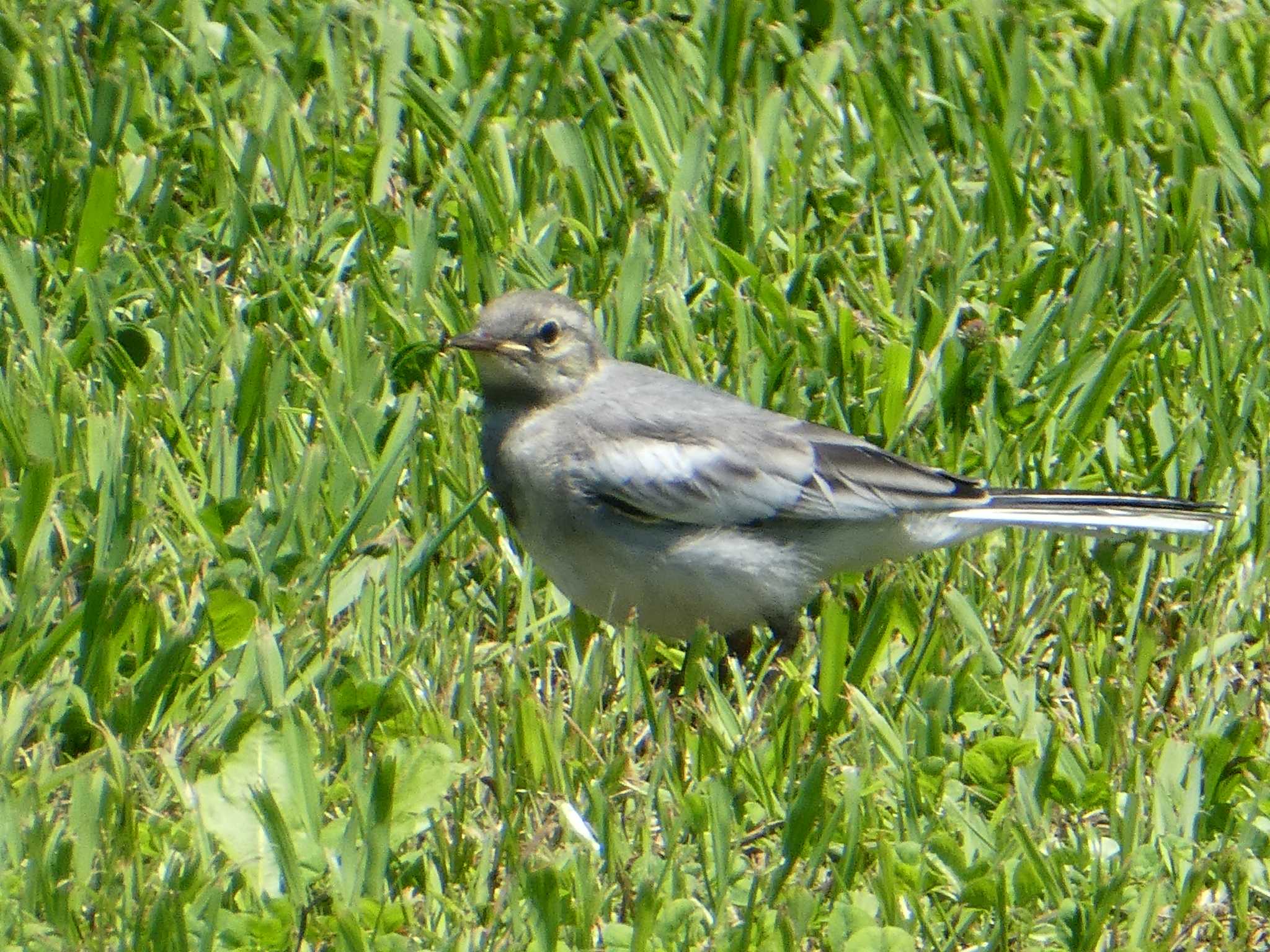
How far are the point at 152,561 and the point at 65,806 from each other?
1.00 meters

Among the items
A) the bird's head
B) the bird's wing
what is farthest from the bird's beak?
the bird's wing

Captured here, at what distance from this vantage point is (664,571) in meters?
4.51

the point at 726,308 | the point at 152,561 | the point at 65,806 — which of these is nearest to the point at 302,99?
the point at 726,308

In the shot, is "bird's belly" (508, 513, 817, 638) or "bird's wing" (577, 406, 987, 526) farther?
"bird's wing" (577, 406, 987, 526)

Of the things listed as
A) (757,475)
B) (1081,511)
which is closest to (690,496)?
(757,475)

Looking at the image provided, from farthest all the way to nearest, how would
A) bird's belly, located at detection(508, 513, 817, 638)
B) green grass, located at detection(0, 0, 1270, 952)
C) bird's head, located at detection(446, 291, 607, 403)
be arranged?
bird's head, located at detection(446, 291, 607, 403) → bird's belly, located at detection(508, 513, 817, 638) → green grass, located at detection(0, 0, 1270, 952)

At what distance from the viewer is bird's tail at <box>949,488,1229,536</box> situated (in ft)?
15.4

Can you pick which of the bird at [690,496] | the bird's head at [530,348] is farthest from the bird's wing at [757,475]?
the bird's head at [530,348]

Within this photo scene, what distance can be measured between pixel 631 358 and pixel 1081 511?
155cm

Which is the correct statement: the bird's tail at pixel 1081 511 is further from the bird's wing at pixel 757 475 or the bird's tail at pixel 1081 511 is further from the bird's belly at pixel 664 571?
the bird's belly at pixel 664 571

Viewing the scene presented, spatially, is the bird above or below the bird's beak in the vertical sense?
below

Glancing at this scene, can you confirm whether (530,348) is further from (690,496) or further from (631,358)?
(631,358)

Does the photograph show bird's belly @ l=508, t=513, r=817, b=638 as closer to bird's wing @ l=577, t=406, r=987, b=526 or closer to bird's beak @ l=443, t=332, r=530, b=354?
bird's wing @ l=577, t=406, r=987, b=526

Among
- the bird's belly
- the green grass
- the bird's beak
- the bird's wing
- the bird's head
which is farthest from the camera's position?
the bird's head
